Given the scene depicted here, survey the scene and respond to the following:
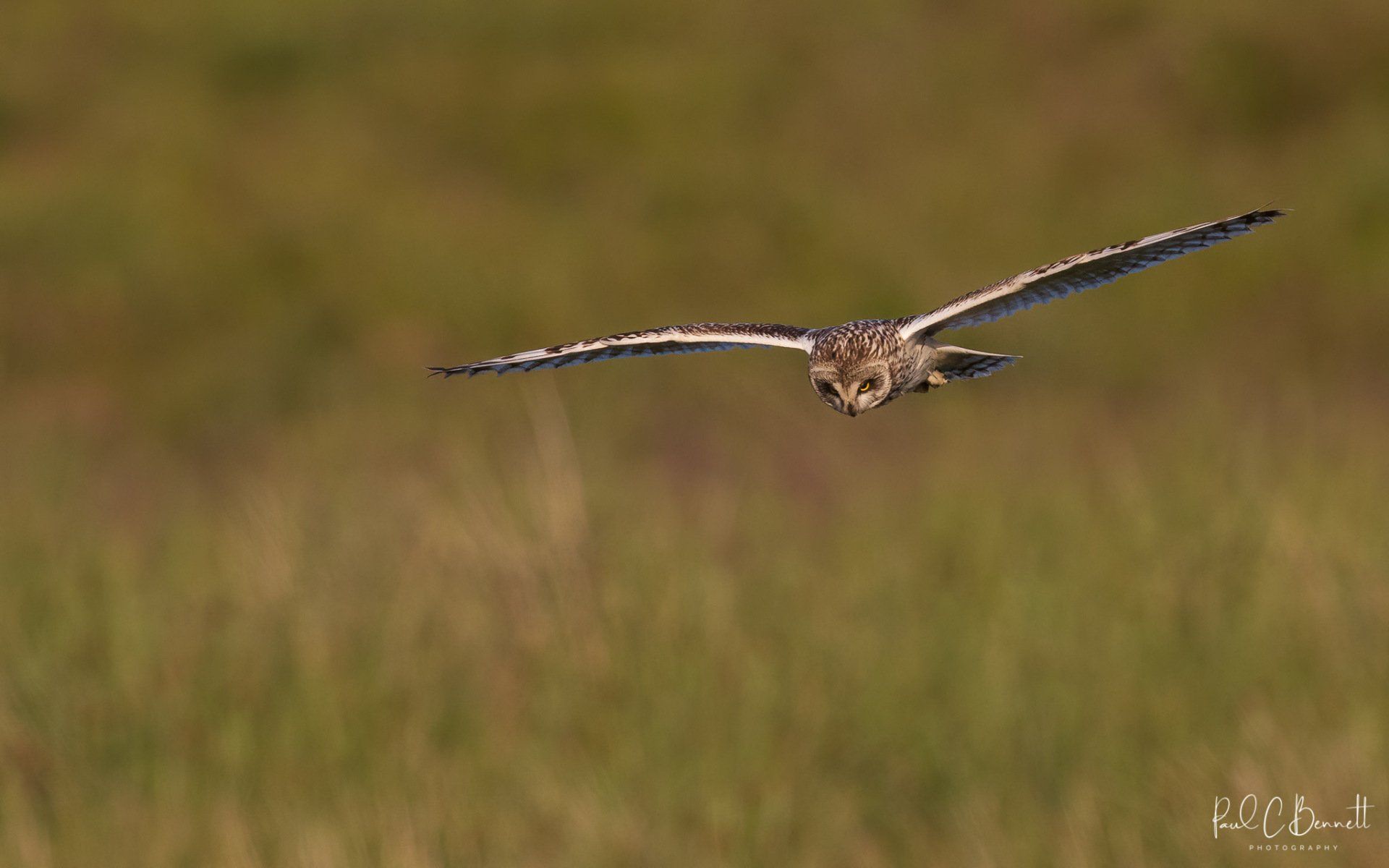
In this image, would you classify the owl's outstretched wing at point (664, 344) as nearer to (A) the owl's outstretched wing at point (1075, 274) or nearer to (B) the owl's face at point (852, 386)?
(B) the owl's face at point (852, 386)

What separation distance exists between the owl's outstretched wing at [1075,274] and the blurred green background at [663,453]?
14618 millimetres

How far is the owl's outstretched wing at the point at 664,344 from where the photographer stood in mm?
2926

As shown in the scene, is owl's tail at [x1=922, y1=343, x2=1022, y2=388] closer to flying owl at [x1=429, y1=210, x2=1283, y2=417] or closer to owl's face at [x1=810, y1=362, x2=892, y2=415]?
flying owl at [x1=429, y1=210, x2=1283, y2=417]

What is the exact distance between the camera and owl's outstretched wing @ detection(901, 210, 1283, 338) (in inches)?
101

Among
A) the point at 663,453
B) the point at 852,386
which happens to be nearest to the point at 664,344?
the point at 852,386

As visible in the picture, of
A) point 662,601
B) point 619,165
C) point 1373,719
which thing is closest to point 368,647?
point 662,601

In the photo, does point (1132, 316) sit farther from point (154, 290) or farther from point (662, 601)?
point (154, 290)

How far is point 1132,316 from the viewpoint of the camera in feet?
110

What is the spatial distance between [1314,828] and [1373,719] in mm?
3169

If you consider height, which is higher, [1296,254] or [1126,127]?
[1126,127]

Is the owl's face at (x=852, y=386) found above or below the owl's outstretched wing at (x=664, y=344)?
below

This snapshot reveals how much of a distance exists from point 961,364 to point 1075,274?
573mm

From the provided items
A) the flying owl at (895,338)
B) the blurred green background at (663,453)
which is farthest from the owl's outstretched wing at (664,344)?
the blurred green background at (663,453)

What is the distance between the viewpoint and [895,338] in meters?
2.99
